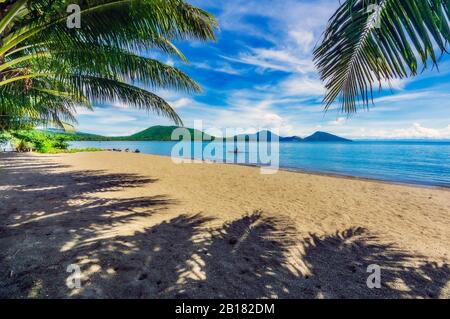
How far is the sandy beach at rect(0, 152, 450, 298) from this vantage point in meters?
2.52

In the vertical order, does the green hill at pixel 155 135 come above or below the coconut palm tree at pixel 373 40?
above

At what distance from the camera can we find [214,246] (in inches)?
140

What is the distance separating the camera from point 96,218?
4.48 meters

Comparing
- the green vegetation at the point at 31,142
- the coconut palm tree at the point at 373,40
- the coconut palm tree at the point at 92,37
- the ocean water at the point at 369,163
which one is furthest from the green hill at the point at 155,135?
the coconut palm tree at the point at 373,40

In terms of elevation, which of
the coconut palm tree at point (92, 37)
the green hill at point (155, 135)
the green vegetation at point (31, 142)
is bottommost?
the green vegetation at point (31, 142)

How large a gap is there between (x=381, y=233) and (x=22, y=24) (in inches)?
297

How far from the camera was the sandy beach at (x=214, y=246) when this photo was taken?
2.52 meters

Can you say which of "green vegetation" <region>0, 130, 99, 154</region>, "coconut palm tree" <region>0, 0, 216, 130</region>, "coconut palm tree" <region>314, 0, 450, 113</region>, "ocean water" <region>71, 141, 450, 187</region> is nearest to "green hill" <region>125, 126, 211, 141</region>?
"ocean water" <region>71, 141, 450, 187</region>

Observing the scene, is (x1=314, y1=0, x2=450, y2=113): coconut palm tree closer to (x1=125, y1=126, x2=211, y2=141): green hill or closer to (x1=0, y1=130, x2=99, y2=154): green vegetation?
(x1=0, y1=130, x2=99, y2=154): green vegetation

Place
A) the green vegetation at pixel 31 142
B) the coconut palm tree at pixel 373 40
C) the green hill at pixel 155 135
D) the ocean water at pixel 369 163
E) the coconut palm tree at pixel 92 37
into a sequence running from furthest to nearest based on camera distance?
the green hill at pixel 155 135 < the green vegetation at pixel 31 142 < the ocean water at pixel 369 163 < the coconut palm tree at pixel 92 37 < the coconut palm tree at pixel 373 40

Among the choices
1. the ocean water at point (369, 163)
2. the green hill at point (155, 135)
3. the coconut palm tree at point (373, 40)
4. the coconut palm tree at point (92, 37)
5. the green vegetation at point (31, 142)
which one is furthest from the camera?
the green hill at point (155, 135)

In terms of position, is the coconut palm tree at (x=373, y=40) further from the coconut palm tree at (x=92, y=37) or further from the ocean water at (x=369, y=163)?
the ocean water at (x=369, y=163)

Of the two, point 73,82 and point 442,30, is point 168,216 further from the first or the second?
point 442,30
